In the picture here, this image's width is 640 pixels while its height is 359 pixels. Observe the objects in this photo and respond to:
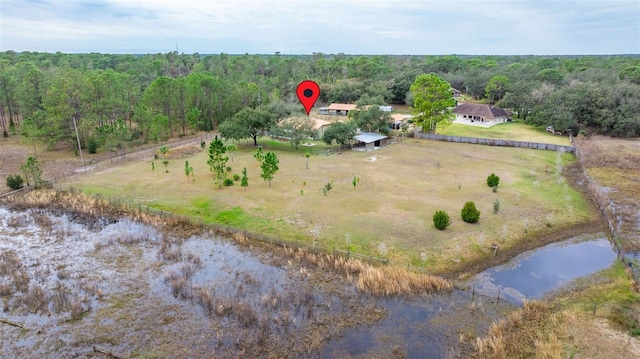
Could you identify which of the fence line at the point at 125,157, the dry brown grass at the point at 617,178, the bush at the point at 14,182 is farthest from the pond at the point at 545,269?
the bush at the point at 14,182

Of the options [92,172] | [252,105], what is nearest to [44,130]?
[92,172]

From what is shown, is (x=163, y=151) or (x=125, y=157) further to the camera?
(x=125, y=157)

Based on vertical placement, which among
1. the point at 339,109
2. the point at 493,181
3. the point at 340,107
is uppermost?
the point at 340,107

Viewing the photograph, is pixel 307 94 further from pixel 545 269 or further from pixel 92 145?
pixel 545 269

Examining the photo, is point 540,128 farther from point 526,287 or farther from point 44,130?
point 44,130

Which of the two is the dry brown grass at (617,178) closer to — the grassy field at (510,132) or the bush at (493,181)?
the grassy field at (510,132)

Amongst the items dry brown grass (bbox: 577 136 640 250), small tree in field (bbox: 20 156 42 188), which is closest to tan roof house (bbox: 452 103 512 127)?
dry brown grass (bbox: 577 136 640 250)

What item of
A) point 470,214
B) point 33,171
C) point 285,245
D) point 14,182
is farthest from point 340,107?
point 285,245

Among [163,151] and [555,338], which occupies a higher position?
[163,151]
